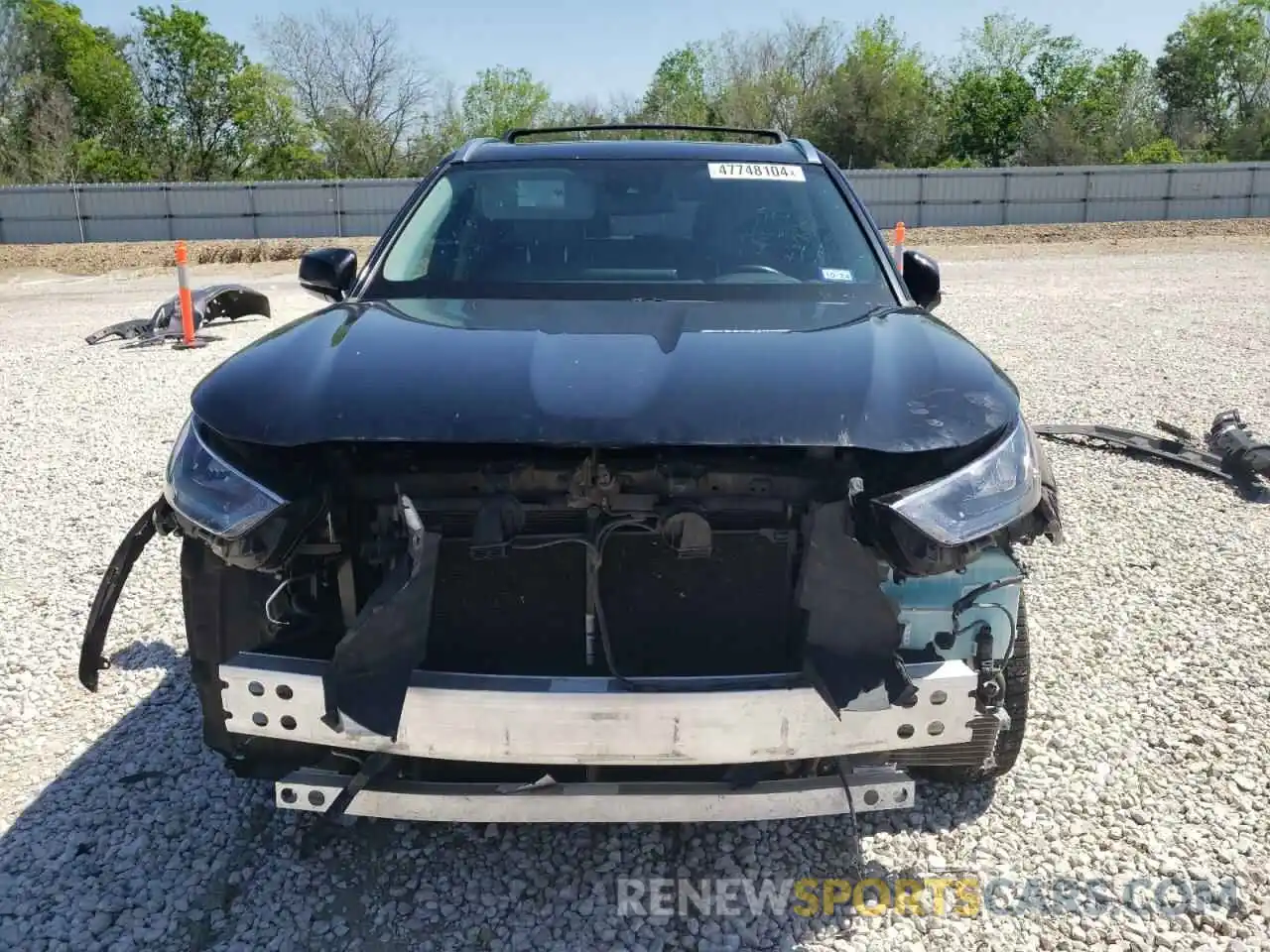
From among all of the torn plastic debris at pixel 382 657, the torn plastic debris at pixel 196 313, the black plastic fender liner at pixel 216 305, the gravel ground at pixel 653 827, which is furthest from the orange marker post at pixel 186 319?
the torn plastic debris at pixel 382 657

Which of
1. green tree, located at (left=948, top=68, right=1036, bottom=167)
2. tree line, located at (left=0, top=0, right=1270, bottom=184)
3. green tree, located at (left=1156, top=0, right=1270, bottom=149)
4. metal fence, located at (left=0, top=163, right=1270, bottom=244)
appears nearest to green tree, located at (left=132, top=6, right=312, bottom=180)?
tree line, located at (left=0, top=0, right=1270, bottom=184)

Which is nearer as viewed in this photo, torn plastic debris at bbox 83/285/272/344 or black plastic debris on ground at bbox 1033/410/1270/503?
black plastic debris on ground at bbox 1033/410/1270/503

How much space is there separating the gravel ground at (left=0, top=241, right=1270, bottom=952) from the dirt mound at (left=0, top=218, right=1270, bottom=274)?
19.3 m

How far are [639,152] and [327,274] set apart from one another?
1.22 metres

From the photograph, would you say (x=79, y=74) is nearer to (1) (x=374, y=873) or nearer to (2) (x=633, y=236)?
(2) (x=633, y=236)

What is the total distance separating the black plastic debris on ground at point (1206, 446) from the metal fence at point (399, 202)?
2017cm

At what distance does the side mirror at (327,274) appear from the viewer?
12.0 feet

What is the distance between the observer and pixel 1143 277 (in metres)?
17.0

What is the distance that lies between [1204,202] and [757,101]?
24.9 m

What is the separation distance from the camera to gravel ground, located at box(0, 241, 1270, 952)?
246 cm

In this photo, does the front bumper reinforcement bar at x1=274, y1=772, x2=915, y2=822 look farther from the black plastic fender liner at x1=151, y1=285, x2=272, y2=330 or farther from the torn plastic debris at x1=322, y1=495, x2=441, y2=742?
the black plastic fender liner at x1=151, y1=285, x2=272, y2=330

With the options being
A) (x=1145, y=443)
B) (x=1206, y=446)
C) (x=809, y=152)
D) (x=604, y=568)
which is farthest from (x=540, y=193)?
(x=1206, y=446)

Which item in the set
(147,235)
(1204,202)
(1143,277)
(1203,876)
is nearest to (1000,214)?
(1204,202)

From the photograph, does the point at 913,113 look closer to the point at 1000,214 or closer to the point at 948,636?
the point at 1000,214
